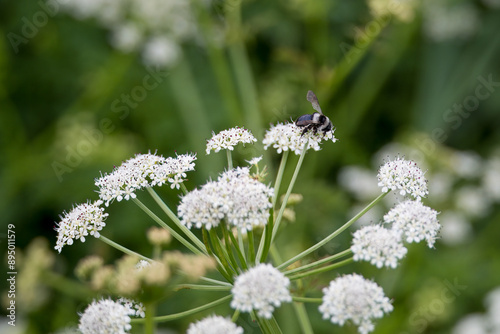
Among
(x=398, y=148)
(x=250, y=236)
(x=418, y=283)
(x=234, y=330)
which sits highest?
(x=398, y=148)

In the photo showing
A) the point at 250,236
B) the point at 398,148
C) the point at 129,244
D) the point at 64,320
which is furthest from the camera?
the point at 398,148

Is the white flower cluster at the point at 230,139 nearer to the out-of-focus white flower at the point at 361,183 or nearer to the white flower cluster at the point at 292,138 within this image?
the white flower cluster at the point at 292,138

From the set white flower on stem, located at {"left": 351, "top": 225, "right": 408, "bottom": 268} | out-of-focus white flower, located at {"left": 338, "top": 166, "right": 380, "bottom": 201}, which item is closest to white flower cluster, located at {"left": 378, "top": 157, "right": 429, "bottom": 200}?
white flower on stem, located at {"left": 351, "top": 225, "right": 408, "bottom": 268}

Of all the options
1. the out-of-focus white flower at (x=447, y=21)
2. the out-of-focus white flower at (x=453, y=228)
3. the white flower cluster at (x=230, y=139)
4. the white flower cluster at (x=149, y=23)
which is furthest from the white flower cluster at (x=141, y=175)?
the out-of-focus white flower at (x=447, y=21)

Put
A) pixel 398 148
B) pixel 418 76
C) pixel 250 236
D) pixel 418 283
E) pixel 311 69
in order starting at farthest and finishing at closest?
pixel 418 76, pixel 398 148, pixel 418 283, pixel 311 69, pixel 250 236

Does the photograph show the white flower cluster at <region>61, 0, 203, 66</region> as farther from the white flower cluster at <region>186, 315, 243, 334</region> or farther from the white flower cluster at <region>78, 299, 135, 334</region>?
the white flower cluster at <region>186, 315, 243, 334</region>

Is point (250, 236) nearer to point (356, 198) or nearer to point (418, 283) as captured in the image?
point (418, 283)

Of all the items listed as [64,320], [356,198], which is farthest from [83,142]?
[356,198]
